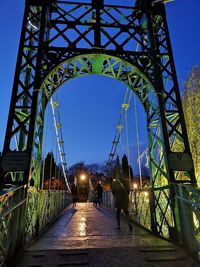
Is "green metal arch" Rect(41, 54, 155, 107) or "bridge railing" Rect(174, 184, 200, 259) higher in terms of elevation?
"green metal arch" Rect(41, 54, 155, 107)

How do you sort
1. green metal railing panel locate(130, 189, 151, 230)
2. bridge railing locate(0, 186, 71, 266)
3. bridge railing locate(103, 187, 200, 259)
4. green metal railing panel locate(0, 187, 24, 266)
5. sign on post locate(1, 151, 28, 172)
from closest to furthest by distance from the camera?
1. green metal railing panel locate(0, 187, 24, 266)
2. bridge railing locate(0, 186, 71, 266)
3. bridge railing locate(103, 187, 200, 259)
4. sign on post locate(1, 151, 28, 172)
5. green metal railing panel locate(130, 189, 151, 230)

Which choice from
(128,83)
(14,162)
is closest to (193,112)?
(128,83)

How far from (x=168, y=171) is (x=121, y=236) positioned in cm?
162

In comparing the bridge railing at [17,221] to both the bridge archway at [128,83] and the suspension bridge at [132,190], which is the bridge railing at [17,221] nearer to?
the suspension bridge at [132,190]

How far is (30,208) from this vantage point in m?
4.08

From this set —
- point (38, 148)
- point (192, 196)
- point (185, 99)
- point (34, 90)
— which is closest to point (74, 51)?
point (34, 90)

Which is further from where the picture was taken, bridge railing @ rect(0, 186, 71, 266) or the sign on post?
the sign on post

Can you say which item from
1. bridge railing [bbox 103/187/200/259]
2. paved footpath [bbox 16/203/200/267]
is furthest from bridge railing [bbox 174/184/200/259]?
paved footpath [bbox 16/203/200/267]

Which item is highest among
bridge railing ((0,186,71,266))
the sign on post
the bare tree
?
the bare tree

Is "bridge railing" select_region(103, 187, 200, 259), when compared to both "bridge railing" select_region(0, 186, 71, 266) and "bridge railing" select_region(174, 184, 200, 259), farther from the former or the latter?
"bridge railing" select_region(0, 186, 71, 266)

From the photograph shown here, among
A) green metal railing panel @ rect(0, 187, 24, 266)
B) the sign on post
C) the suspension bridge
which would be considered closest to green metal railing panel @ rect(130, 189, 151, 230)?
the suspension bridge

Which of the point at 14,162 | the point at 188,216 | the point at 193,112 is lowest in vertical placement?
the point at 188,216

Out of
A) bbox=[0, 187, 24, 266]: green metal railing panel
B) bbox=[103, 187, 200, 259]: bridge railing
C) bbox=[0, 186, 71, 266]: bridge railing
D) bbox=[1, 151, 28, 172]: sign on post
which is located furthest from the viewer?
bbox=[1, 151, 28, 172]: sign on post

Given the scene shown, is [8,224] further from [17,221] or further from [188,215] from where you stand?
[188,215]
